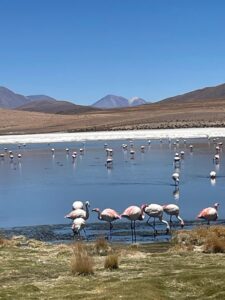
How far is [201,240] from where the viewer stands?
47.9ft

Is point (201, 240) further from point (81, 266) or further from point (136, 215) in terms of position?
point (81, 266)

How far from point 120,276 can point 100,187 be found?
17.3 meters

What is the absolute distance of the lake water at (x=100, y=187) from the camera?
21.8 metres

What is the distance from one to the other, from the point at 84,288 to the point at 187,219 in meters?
10.3

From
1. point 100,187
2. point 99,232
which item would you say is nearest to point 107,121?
point 100,187

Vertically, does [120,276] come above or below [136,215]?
above

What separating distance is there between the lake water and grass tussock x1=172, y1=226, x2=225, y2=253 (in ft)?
13.1

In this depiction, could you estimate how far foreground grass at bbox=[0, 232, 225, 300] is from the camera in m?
8.88

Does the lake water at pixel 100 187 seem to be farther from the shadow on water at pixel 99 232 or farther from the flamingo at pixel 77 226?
the flamingo at pixel 77 226

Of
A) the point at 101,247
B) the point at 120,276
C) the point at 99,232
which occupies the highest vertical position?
the point at 120,276

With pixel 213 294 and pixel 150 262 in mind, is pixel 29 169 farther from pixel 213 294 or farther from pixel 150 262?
pixel 213 294

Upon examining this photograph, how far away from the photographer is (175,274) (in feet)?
Result: 33.3

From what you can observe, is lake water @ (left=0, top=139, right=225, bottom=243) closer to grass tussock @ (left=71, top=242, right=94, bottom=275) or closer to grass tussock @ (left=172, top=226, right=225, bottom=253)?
grass tussock @ (left=172, top=226, right=225, bottom=253)

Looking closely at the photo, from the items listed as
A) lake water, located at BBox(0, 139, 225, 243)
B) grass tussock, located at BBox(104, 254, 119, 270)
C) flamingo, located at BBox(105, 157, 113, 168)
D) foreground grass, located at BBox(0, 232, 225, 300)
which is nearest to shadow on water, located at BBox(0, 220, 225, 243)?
lake water, located at BBox(0, 139, 225, 243)
